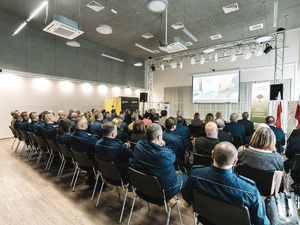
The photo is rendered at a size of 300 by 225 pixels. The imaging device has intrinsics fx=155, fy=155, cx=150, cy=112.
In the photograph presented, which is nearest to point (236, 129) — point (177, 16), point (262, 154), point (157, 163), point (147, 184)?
point (262, 154)

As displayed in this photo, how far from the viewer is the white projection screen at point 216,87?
9.20 meters

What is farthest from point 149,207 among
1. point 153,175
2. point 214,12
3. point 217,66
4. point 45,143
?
point 217,66

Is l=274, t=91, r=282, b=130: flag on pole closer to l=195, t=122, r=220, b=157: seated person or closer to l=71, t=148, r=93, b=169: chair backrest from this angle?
l=195, t=122, r=220, b=157: seated person

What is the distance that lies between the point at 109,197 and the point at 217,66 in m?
9.95

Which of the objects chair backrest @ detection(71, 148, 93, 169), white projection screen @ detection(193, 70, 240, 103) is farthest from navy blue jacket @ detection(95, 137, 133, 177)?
white projection screen @ detection(193, 70, 240, 103)

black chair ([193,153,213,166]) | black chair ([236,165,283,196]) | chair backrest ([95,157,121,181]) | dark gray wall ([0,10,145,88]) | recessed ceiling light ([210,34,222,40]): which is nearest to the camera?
black chair ([236,165,283,196])

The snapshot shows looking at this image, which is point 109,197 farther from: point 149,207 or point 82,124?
point 82,124

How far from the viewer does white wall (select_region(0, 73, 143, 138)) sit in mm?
7078

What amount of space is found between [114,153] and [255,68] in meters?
9.73

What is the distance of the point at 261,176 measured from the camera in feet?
6.00

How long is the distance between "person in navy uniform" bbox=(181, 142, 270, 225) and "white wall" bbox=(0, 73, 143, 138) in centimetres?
901

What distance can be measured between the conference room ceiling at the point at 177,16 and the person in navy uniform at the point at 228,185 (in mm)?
5382

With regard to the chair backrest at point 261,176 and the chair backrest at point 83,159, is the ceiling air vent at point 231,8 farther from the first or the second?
the chair backrest at point 83,159

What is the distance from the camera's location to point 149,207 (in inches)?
93.0
